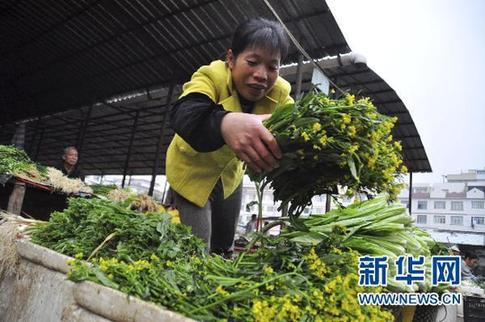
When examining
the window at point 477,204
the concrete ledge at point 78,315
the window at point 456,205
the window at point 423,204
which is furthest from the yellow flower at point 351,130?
the window at point 423,204

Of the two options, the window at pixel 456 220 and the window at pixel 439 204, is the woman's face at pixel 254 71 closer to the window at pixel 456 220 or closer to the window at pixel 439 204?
the window at pixel 456 220

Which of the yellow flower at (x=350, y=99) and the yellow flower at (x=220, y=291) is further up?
the yellow flower at (x=350, y=99)

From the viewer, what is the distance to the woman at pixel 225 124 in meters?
1.48

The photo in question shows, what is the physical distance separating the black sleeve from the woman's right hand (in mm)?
93

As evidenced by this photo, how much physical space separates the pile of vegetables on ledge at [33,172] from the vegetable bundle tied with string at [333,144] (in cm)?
478

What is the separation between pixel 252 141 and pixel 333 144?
1.13 ft

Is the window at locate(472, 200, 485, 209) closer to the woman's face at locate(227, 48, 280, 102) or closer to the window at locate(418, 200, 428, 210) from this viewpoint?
the window at locate(418, 200, 428, 210)

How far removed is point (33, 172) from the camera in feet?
18.5

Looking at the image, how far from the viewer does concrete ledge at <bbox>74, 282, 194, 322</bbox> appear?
1156mm

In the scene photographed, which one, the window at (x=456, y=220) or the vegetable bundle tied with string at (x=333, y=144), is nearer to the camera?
the vegetable bundle tied with string at (x=333, y=144)

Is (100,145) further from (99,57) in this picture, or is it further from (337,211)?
(337,211)

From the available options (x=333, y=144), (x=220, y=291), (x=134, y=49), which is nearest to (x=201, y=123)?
(x=333, y=144)

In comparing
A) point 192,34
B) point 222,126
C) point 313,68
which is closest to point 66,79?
point 192,34

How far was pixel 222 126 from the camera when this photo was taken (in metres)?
1.54
